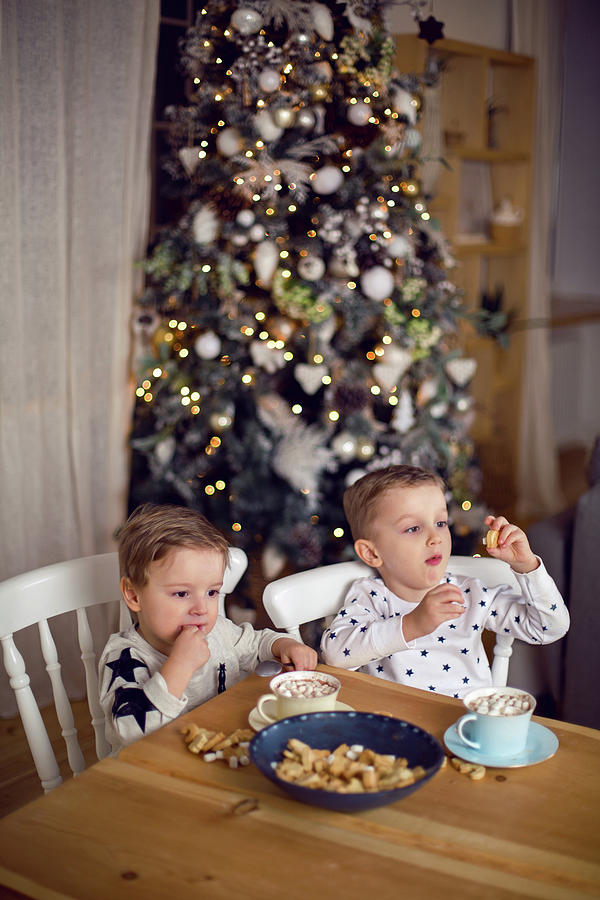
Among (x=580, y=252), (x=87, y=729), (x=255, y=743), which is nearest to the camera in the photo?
(x=255, y=743)

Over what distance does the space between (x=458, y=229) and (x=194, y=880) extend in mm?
4632

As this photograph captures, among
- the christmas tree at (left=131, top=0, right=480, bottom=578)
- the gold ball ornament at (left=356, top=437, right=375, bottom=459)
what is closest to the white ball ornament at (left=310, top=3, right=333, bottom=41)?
the christmas tree at (left=131, top=0, right=480, bottom=578)

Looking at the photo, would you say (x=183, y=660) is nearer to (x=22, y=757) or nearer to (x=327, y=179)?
(x=22, y=757)

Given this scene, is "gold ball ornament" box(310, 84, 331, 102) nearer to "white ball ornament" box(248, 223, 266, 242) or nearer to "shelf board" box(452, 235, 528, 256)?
"white ball ornament" box(248, 223, 266, 242)

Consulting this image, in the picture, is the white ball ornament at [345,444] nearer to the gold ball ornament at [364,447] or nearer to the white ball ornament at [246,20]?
the gold ball ornament at [364,447]

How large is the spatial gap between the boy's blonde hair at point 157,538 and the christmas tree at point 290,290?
134cm

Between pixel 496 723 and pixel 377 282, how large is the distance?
73.5 inches

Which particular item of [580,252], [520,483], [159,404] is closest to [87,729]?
[159,404]

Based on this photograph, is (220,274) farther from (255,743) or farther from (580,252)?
(580,252)

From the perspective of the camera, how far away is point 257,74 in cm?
280

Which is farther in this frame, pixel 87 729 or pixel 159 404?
pixel 159 404

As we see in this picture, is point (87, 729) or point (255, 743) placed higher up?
point (255, 743)

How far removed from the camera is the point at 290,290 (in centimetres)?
293

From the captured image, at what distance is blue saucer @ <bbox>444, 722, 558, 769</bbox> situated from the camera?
119 centimetres
